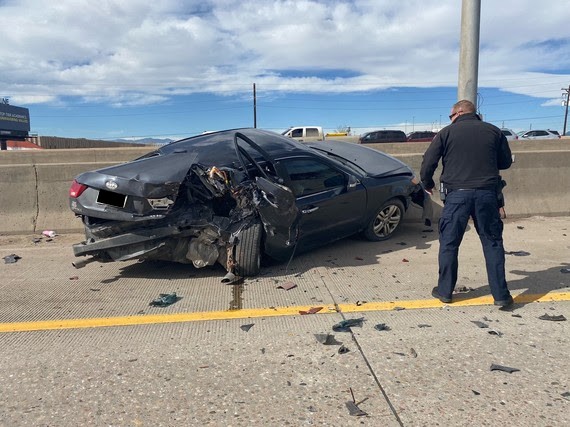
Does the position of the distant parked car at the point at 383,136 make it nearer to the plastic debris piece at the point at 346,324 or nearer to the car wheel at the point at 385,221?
the car wheel at the point at 385,221

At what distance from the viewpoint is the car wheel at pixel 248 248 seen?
4844mm

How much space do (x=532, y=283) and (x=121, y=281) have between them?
14.1 ft

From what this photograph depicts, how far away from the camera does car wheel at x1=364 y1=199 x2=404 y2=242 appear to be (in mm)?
6344

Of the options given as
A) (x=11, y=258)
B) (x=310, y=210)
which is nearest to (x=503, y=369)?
(x=310, y=210)

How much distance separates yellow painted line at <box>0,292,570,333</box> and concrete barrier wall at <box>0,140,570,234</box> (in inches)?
133

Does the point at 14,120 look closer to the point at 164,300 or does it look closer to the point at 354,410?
the point at 164,300

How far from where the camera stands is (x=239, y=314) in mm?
4012

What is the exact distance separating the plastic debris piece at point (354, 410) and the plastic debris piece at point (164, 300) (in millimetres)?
2199

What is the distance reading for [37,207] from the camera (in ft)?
23.6

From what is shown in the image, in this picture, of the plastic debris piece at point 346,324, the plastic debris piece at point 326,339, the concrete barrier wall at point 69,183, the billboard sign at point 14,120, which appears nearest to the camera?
the plastic debris piece at point 326,339

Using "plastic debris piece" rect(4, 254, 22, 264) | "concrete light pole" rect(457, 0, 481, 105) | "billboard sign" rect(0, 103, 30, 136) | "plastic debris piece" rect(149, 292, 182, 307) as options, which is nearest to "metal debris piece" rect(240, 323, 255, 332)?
"plastic debris piece" rect(149, 292, 182, 307)

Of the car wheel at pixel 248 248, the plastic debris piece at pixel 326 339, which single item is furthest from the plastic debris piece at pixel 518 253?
the plastic debris piece at pixel 326 339

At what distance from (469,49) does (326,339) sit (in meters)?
5.86

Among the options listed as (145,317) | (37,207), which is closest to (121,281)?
(145,317)
